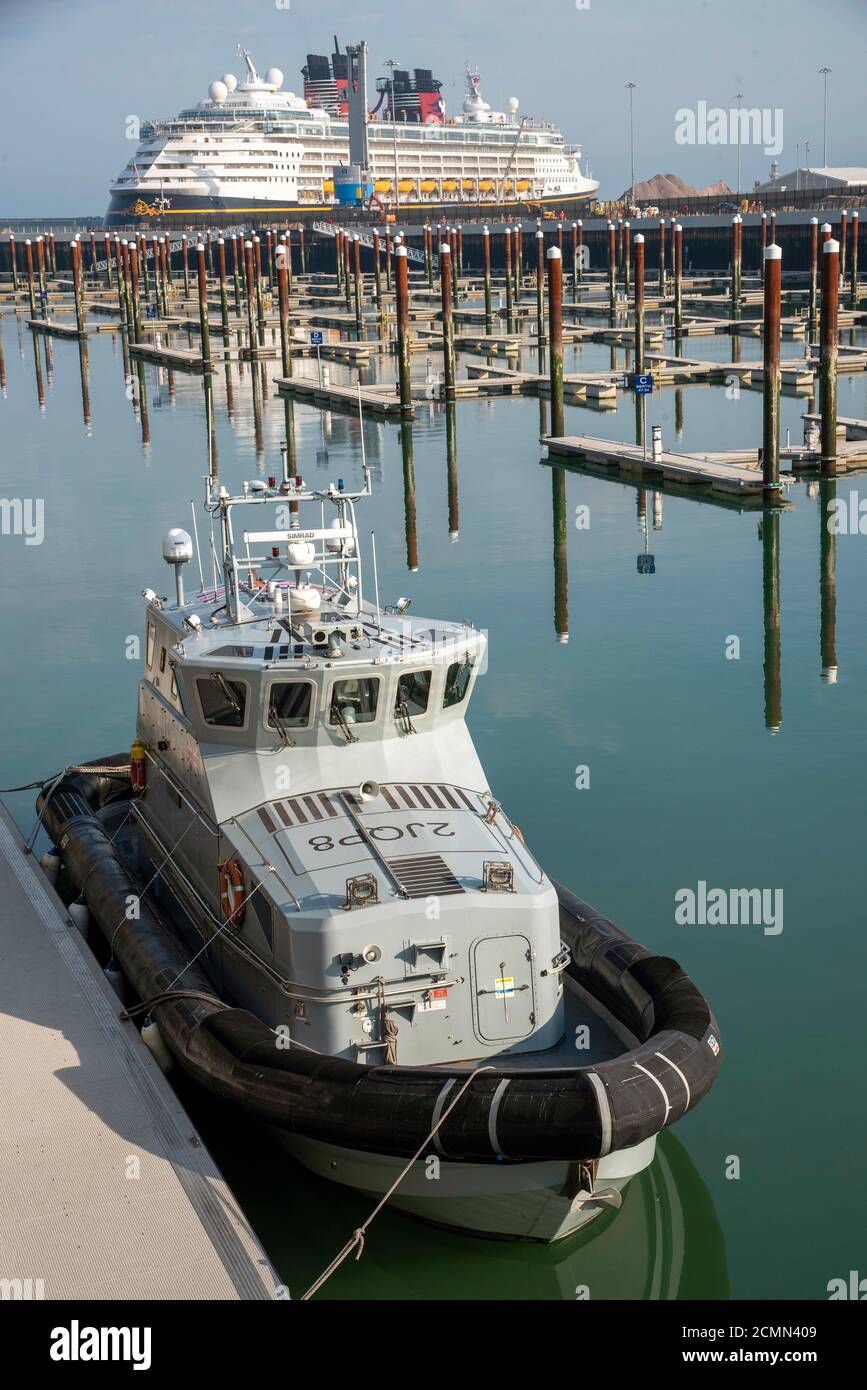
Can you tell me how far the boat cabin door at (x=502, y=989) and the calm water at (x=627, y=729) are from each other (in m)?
1.57

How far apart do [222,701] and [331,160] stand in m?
164

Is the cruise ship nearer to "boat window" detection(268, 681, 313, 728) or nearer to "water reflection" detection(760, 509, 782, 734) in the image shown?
"water reflection" detection(760, 509, 782, 734)

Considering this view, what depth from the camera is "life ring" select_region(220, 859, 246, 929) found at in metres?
12.9

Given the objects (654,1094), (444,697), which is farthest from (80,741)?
(654,1094)

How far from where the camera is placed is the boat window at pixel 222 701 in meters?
13.5

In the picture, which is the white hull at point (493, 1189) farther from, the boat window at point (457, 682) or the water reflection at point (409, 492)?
the water reflection at point (409, 492)

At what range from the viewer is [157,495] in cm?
4034

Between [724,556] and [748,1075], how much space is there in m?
20.3

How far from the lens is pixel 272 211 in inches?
6083
